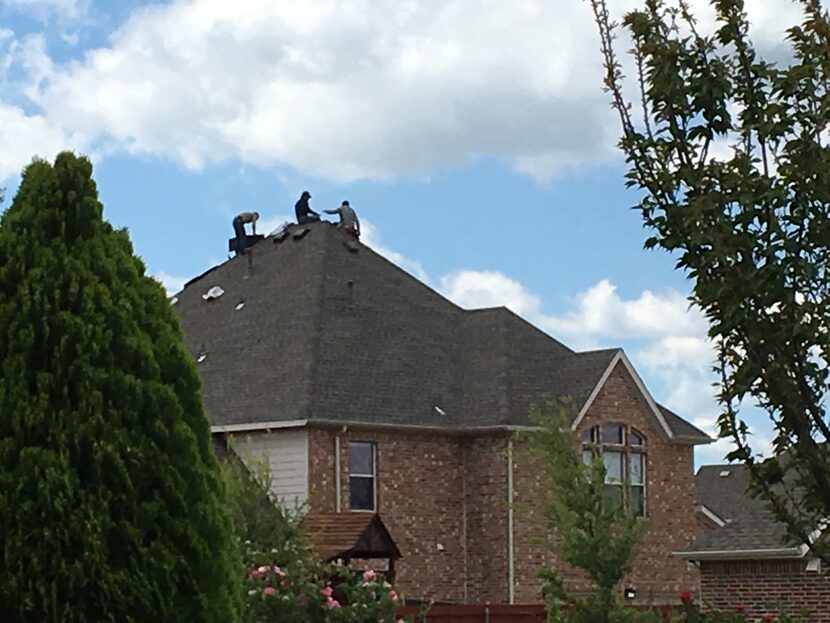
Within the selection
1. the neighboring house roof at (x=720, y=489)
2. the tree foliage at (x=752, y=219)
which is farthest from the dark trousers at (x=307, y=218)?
the tree foliage at (x=752, y=219)

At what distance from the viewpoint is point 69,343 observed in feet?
28.9

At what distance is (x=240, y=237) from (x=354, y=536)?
521 inches

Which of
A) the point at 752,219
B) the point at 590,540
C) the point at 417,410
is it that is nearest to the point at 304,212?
the point at 417,410

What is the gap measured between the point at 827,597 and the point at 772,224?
22371 millimetres

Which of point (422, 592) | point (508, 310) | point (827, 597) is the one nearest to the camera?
point (827, 597)

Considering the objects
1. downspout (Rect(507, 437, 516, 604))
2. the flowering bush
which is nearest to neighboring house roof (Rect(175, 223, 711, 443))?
downspout (Rect(507, 437, 516, 604))

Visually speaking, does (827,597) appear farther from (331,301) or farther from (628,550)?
(331,301)

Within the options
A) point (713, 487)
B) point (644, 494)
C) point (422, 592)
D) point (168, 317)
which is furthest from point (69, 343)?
point (713, 487)

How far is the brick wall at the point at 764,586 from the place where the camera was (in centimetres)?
2995

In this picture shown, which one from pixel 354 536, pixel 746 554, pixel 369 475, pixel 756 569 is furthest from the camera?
pixel 369 475

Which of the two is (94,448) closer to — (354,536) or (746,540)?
(354,536)

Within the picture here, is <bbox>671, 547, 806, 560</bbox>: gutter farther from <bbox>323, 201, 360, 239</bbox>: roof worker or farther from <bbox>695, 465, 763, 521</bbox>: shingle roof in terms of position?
<bbox>695, 465, 763, 521</bbox>: shingle roof

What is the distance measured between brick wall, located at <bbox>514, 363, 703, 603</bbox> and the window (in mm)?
3449

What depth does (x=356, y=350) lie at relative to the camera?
3859cm
